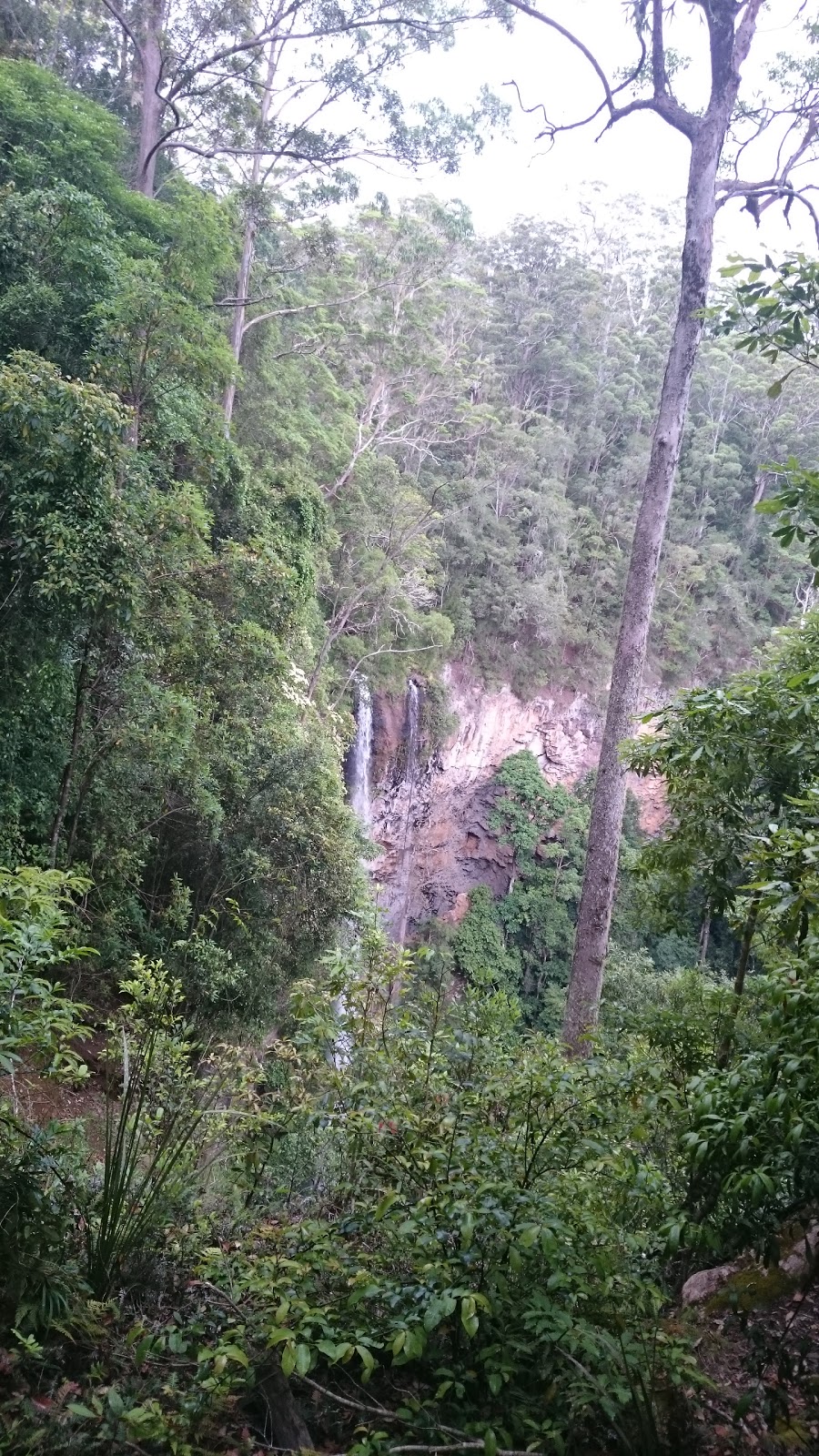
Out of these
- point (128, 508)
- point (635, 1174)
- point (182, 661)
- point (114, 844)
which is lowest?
point (114, 844)

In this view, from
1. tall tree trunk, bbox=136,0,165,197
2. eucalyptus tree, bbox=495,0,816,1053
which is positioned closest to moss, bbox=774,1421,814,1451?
eucalyptus tree, bbox=495,0,816,1053

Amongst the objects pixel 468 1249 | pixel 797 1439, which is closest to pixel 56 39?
pixel 468 1249

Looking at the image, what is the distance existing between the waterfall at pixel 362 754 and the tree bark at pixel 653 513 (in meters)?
10.9

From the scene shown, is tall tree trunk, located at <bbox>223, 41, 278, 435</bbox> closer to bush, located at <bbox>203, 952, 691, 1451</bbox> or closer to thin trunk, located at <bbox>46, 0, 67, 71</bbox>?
thin trunk, located at <bbox>46, 0, 67, 71</bbox>

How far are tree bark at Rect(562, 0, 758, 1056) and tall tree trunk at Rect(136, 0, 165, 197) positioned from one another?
7630 millimetres

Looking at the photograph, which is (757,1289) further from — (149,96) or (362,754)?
(362,754)

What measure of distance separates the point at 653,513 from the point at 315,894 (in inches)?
211

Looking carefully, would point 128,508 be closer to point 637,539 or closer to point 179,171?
point 637,539

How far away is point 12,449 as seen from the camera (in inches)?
249

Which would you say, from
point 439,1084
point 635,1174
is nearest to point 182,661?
point 439,1084

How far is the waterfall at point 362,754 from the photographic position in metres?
18.0

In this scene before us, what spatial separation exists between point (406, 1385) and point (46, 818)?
6405 millimetres

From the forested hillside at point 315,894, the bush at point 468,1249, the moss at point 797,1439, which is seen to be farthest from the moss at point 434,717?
the moss at point 797,1439

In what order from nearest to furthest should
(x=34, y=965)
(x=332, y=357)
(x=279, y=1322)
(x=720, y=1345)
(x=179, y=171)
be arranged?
(x=279, y=1322), (x=720, y=1345), (x=34, y=965), (x=179, y=171), (x=332, y=357)
